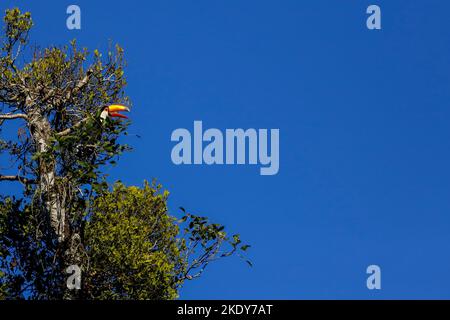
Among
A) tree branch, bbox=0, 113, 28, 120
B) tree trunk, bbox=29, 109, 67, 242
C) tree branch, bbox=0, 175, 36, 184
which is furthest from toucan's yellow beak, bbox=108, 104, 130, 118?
tree branch, bbox=0, 175, 36, 184

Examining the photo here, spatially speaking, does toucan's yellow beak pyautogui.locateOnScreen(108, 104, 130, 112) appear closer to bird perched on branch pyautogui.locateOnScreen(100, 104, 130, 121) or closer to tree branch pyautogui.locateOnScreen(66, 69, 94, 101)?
bird perched on branch pyautogui.locateOnScreen(100, 104, 130, 121)

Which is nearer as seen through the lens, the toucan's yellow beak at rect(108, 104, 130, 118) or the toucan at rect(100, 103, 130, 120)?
the toucan at rect(100, 103, 130, 120)

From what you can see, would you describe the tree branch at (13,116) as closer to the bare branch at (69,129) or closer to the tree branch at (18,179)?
the bare branch at (69,129)

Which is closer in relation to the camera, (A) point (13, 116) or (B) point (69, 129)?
(B) point (69, 129)

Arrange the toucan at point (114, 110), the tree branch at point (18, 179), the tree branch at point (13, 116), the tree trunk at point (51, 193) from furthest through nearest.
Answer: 1. the toucan at point (114, 110)
2. the tree branch at point (13, 116)
3. the tree branch at point (18, 179)
4. the tree trunk at point (51, 193)

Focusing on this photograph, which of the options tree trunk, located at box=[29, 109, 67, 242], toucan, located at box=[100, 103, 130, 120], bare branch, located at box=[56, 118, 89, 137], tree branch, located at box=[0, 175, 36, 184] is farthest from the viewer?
toucan, located at box=[100, 103, 130, 120]

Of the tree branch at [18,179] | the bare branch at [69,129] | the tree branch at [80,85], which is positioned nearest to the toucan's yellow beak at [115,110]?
the tree branch at [80,85]

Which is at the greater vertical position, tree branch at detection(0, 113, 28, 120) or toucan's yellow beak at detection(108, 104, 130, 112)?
toucan's yellow beak at detection(108, 104, 130, 112)

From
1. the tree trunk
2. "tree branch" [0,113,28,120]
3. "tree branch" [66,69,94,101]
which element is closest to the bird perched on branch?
"tree branch" [66,69,94,101]

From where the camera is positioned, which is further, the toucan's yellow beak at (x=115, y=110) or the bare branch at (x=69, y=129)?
the toucan's yellow beak at (x=115, y=110)

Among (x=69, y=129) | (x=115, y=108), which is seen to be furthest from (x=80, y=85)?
(x=69, y=129)

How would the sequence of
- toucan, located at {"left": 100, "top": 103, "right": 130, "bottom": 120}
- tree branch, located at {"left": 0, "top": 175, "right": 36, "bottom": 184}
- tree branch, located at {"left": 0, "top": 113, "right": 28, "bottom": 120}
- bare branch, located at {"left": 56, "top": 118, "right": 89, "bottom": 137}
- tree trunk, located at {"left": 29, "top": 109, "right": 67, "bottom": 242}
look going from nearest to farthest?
tree trunk, located at {"left": 29, "top": 109, "right": 67, "bottom": 242}
bare branch, located at {"left": 56, "top": 118, "right": 89, "bottom": 137}
tree branch, located at {"left": 0, "top": 175, "right": 36, "bottom": 184}
tree branch, located at {"left": 0, "top": 113, "right": 28, "bottom": 120}
toucan, located at {"left": 100, "top": 103, "right": 130, "bottom": 120}

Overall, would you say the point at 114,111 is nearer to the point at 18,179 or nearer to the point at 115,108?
the point at 115,108
